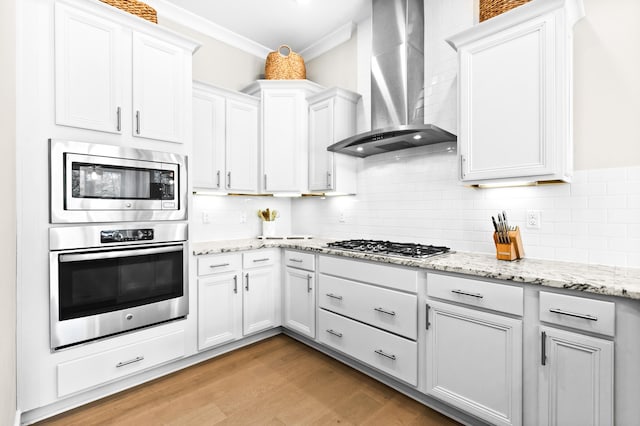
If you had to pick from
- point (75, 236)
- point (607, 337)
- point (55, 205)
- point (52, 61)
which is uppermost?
point (52, 61)

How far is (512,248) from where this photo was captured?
6.51ft

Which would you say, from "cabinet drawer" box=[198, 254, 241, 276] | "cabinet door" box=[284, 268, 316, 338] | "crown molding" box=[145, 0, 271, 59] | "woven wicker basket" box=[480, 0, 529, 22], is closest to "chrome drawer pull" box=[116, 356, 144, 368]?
"cabinet drawer" box=[198, 254, 241, 276]

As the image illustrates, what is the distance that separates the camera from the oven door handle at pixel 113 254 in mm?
1933

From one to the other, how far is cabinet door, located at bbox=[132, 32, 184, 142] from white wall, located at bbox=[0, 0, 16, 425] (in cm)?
64

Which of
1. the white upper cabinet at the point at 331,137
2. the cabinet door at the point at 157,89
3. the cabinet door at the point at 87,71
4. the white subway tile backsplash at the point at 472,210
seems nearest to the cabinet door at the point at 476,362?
the white subway tile backsplash at the point at 472,210

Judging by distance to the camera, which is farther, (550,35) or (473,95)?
(473,95)

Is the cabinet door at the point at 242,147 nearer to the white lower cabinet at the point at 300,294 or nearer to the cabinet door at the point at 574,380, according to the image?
the white lower cabinet at the point at 300,294

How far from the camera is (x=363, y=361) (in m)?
2.34

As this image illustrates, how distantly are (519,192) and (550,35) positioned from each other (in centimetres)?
94

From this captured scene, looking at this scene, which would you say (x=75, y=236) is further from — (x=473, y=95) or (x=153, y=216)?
(x=473, y=95)

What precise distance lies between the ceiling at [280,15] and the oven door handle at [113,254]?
2.26 m

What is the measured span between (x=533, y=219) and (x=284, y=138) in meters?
2.28

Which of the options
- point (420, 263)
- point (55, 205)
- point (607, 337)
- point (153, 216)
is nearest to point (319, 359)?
point (420, 263)

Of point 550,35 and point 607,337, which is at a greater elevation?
point 550,35
